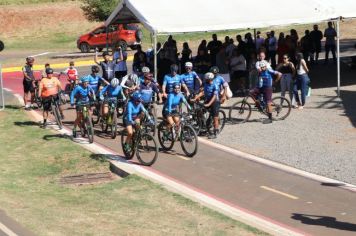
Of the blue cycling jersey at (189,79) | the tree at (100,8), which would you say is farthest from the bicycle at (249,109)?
the tree at (100,8)

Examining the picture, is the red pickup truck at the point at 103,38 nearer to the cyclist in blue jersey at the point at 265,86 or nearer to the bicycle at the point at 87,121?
the cyclist in blue jersey at the point at 265,86

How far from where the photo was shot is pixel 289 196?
11.8 m

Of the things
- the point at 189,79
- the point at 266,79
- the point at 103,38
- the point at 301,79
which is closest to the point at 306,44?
the point at 301,79

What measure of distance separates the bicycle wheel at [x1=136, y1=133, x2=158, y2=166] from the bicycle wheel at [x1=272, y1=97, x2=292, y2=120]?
5.52 meters

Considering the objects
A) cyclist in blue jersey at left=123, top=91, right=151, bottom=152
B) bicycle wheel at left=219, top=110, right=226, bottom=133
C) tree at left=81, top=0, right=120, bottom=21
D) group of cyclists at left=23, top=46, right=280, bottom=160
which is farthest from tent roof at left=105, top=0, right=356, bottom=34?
tree at left=81, top=0, right=120, bottom=21

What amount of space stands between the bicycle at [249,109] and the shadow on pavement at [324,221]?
763 cm

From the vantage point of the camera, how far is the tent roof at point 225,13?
19625 millimetres

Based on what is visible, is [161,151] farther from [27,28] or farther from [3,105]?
[27,28]

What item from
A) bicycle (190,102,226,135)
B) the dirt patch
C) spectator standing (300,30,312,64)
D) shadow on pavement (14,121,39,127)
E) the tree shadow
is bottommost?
the tree shadow

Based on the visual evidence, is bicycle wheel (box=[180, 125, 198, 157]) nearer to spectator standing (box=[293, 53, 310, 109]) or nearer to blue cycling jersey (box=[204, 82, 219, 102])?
blue cycling jersey (box=[204, 82, 219, 102])

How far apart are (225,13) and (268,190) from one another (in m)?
9.90

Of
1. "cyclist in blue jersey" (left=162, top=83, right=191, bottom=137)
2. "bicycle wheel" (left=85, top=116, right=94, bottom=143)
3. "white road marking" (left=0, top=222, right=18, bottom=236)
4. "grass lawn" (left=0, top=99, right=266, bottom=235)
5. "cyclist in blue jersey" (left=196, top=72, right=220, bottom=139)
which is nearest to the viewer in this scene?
"white road marking" (left=0, top=222, right=18, bottom=236)

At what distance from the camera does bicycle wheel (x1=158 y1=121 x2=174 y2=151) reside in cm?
1502

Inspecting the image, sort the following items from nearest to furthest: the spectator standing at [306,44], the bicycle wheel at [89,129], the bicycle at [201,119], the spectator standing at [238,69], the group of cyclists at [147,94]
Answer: the group of cyclists at [147,94] → the bicycle wheel at [89,129] → the bicycle at [201,119] → the spectator standing at [238,69] → the spectator standing at [306,44]
